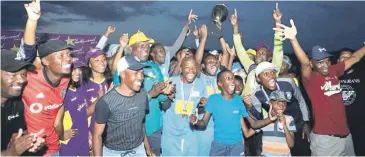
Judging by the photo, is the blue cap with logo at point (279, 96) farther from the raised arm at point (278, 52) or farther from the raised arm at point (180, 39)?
the raised arm at point (180, 39)

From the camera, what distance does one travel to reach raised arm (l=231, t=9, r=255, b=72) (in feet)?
20.1

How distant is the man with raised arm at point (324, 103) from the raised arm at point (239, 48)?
34.2 inches

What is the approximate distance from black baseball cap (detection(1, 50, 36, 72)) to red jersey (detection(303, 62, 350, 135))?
417cm

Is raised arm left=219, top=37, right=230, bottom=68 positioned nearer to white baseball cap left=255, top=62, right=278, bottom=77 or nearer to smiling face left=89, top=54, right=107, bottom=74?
white baseball cap left=255, top=62, right=278, bottom=77

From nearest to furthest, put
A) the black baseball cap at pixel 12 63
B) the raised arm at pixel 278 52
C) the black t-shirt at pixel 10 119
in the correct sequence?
the black t-shirt at pixel 10 119 → the black baseball cap at pixel 12 63 → the raised arm at pixel 278 52

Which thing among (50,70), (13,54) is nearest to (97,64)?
(50,70)

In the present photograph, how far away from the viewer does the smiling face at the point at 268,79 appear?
16.6ft

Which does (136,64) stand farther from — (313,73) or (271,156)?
(313,73)

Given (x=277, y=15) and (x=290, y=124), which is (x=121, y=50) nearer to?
(x=277, y=15)

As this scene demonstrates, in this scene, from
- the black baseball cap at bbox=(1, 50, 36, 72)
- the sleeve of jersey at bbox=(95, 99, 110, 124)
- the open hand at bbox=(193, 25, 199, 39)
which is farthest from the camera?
the open hand at bbox=(193, 25, 199, 39)

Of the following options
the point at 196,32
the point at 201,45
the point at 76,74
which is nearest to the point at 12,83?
the point at 76,74

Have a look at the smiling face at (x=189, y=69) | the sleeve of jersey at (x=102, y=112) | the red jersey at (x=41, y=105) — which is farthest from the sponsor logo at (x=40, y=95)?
the smiling face at (x=189, y=69)

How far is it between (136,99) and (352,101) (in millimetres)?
3995

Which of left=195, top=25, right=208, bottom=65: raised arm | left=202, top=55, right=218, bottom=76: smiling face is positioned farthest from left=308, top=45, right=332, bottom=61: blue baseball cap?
left=195, top=25, right=208, bottom=65: raised arm
